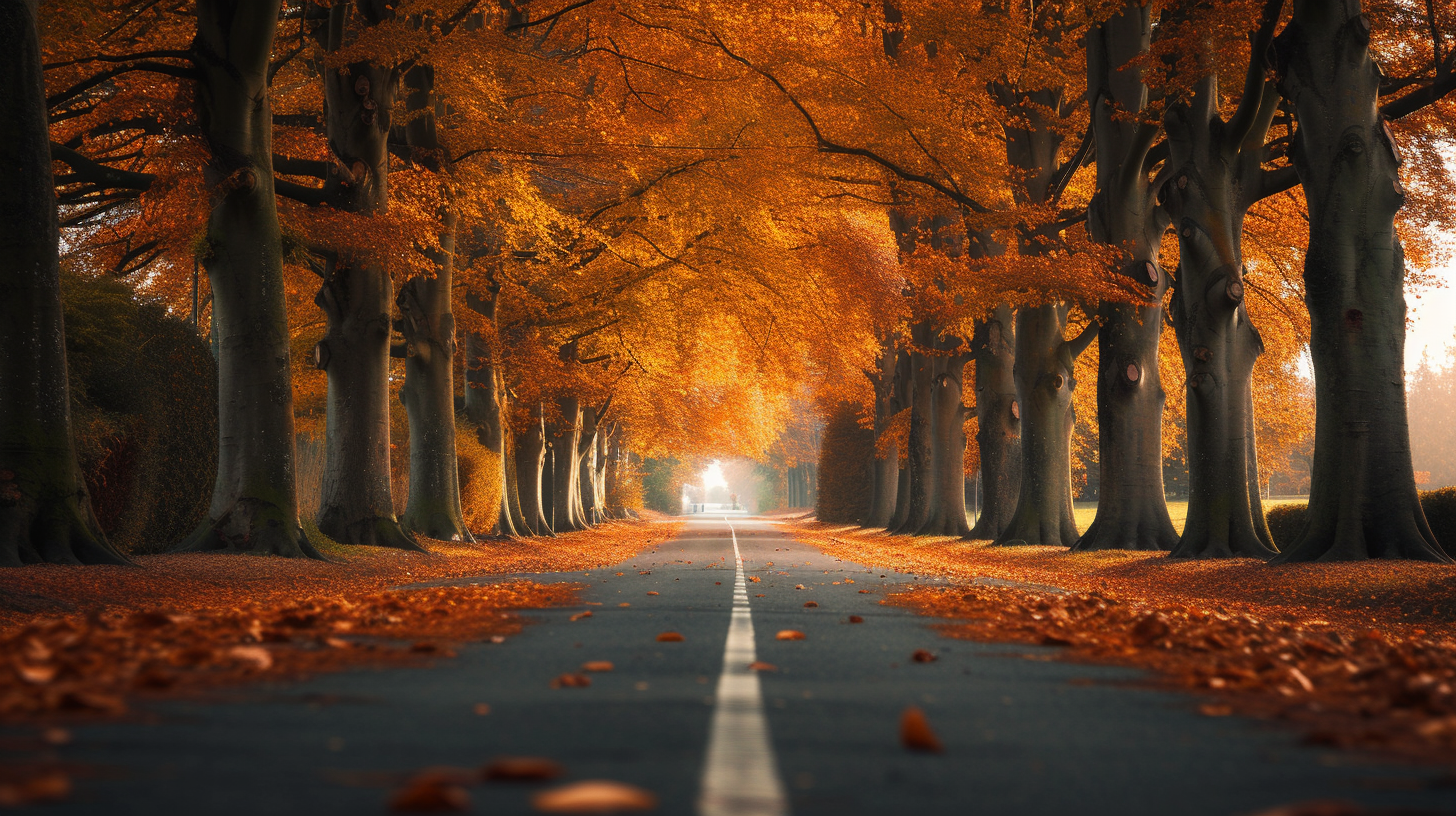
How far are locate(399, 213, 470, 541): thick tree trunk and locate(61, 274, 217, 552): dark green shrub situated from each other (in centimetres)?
532

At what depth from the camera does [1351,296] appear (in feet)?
44.6

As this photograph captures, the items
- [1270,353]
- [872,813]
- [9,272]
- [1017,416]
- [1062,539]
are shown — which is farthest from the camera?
[1270,353]

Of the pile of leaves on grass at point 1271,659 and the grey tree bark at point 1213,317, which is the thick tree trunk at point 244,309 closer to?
the pile of leaves on grass at point 1271,659

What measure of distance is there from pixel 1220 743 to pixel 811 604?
639cm

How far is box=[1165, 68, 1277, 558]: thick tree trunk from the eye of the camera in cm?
1706

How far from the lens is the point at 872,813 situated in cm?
288

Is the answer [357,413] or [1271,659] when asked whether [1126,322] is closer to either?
[357,413]

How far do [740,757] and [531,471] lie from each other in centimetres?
3221

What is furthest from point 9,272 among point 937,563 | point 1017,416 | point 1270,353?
point 1270,353

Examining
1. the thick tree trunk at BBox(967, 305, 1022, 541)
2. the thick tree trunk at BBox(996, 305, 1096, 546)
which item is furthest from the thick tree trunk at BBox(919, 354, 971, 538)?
the thick tree trunk at BBox(996, 305, 1096, 546)

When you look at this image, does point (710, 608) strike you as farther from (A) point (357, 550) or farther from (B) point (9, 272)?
(A) point (357, 550)

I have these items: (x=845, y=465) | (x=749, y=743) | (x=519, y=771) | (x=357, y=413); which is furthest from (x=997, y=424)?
(x=845, y=465)

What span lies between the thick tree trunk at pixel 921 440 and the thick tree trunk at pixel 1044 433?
9774mm

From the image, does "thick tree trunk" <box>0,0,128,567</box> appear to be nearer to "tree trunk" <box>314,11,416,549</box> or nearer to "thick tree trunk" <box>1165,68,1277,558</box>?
"tree trunk" <box>314,11,416,549</box>
